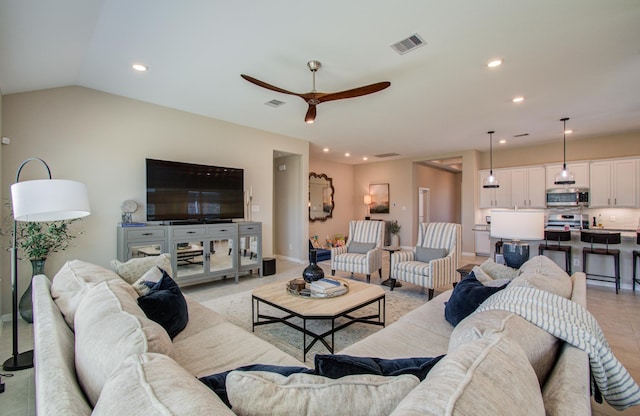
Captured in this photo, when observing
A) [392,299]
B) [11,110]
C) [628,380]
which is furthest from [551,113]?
[11,110]

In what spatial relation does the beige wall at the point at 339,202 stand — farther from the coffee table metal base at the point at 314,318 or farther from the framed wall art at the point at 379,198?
the coffee table metal base at the point at 314,318

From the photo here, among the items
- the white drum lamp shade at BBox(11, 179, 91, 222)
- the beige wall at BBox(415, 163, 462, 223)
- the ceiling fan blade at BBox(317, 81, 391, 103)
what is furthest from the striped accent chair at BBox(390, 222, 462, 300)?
the beige wall at BBox(415, 163, 462, 223)

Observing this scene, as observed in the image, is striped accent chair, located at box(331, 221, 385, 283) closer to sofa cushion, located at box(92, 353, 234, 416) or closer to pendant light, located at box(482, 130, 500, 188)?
pendant light, located at box(482, 130, 500, 188)

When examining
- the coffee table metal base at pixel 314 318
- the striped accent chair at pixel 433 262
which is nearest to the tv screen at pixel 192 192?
the coffee table metal base at pixel 314 318

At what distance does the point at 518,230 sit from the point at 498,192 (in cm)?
507

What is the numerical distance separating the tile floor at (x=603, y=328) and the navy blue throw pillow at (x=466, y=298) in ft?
3.34

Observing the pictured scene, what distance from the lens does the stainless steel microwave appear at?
606 centimetres

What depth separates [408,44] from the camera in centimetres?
260

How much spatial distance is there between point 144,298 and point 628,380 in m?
2.27

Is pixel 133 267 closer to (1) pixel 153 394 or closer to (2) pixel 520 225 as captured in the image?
(1) pixel 153 394

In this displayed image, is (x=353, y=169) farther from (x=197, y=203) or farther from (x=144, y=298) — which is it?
(x=144, y=298)

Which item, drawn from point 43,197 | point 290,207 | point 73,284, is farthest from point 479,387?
point 290,207

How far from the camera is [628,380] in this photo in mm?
1024

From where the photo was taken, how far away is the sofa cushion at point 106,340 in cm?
84
